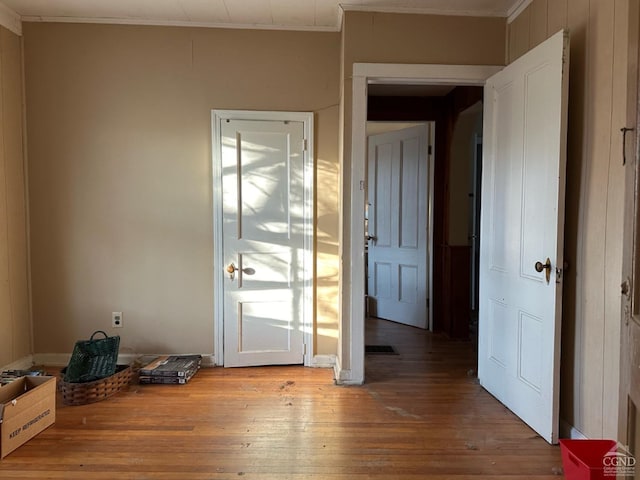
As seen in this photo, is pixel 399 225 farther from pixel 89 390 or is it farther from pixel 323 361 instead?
pixel 89 390

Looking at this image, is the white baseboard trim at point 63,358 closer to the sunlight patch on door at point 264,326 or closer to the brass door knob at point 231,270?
the sunlight patch on door at point 264,326

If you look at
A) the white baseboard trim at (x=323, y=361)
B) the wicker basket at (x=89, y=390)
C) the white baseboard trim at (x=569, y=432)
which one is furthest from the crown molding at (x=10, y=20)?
the white baseboard trim at (x=569, y=432)

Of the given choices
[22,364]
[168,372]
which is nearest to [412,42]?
[168,372]

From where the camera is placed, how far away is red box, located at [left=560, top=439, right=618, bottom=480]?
5.61 feet

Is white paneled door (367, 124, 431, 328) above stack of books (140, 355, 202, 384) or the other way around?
above

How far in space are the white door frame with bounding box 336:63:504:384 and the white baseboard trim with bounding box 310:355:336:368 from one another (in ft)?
1.15

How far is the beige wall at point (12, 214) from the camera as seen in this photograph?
3.11 m

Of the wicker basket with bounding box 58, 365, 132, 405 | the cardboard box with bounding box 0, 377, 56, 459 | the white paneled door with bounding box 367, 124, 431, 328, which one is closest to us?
the cardboard box with bounding box 0, 377, 56, 459

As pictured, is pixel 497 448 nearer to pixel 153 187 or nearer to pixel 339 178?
pixel 339 178

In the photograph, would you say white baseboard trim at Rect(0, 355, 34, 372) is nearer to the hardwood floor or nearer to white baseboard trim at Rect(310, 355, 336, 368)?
the hardwood floor

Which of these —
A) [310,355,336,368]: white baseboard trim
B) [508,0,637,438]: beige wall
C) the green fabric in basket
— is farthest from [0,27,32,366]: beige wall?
[508,0,637,438]: beige wall

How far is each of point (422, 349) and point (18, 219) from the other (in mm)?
3550

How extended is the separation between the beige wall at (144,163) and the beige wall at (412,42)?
38cm

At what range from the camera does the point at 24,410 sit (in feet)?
7.42
